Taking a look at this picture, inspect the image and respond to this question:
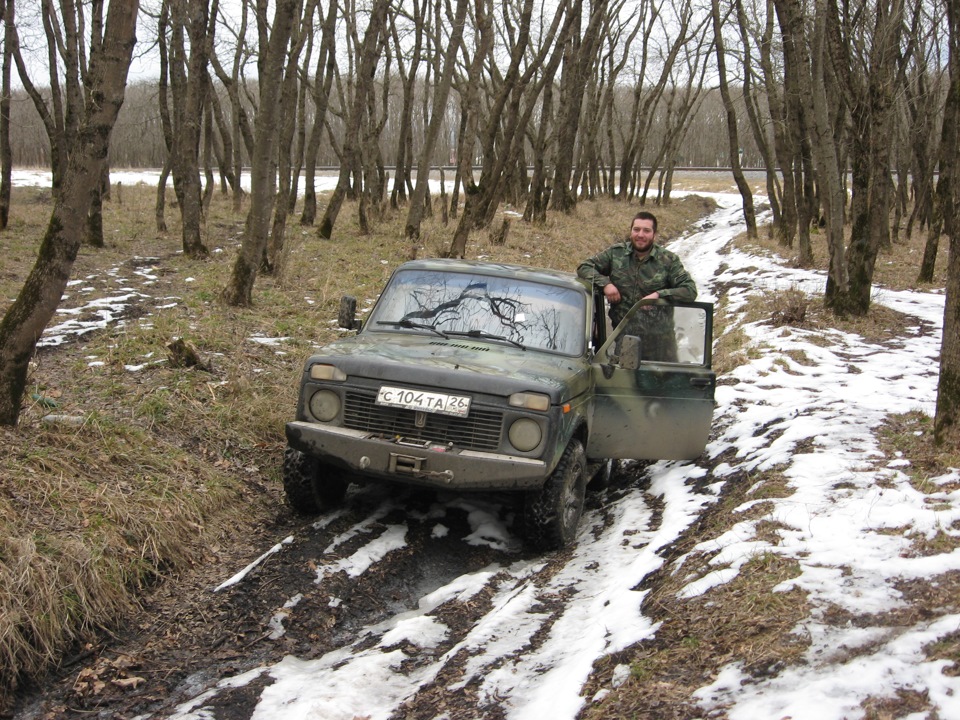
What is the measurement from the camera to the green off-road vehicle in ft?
16.0

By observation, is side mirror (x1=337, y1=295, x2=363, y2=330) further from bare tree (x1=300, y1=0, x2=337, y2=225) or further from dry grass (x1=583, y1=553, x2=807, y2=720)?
bare tree (x1=300, y1=0, x2=337, y2=225)

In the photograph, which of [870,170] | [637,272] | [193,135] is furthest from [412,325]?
[193,135]

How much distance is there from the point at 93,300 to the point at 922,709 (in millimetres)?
9581

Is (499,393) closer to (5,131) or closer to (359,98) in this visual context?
(359,98)

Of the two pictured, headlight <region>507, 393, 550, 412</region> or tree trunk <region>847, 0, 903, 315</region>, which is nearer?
headlight <region>507, 393, 550, 412</region>

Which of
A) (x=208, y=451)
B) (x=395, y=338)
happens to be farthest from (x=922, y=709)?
(x=208, y=451)

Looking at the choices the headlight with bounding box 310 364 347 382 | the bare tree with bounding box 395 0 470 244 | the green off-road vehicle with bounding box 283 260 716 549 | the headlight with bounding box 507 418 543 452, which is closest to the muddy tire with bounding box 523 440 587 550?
the green off-road vehicle with bounding box 283 260 716 549

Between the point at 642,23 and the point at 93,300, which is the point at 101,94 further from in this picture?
the point at 642,23

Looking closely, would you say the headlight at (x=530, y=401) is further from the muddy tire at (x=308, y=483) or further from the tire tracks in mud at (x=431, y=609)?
the muddy tire at (x=308, y=483)

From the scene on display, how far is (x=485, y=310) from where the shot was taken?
240 inches

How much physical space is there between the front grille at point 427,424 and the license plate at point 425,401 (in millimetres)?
65

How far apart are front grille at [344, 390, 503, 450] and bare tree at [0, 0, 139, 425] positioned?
2.06 metres

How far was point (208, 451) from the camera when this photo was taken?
6.18 metres

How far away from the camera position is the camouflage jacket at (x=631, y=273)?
22.7ft
